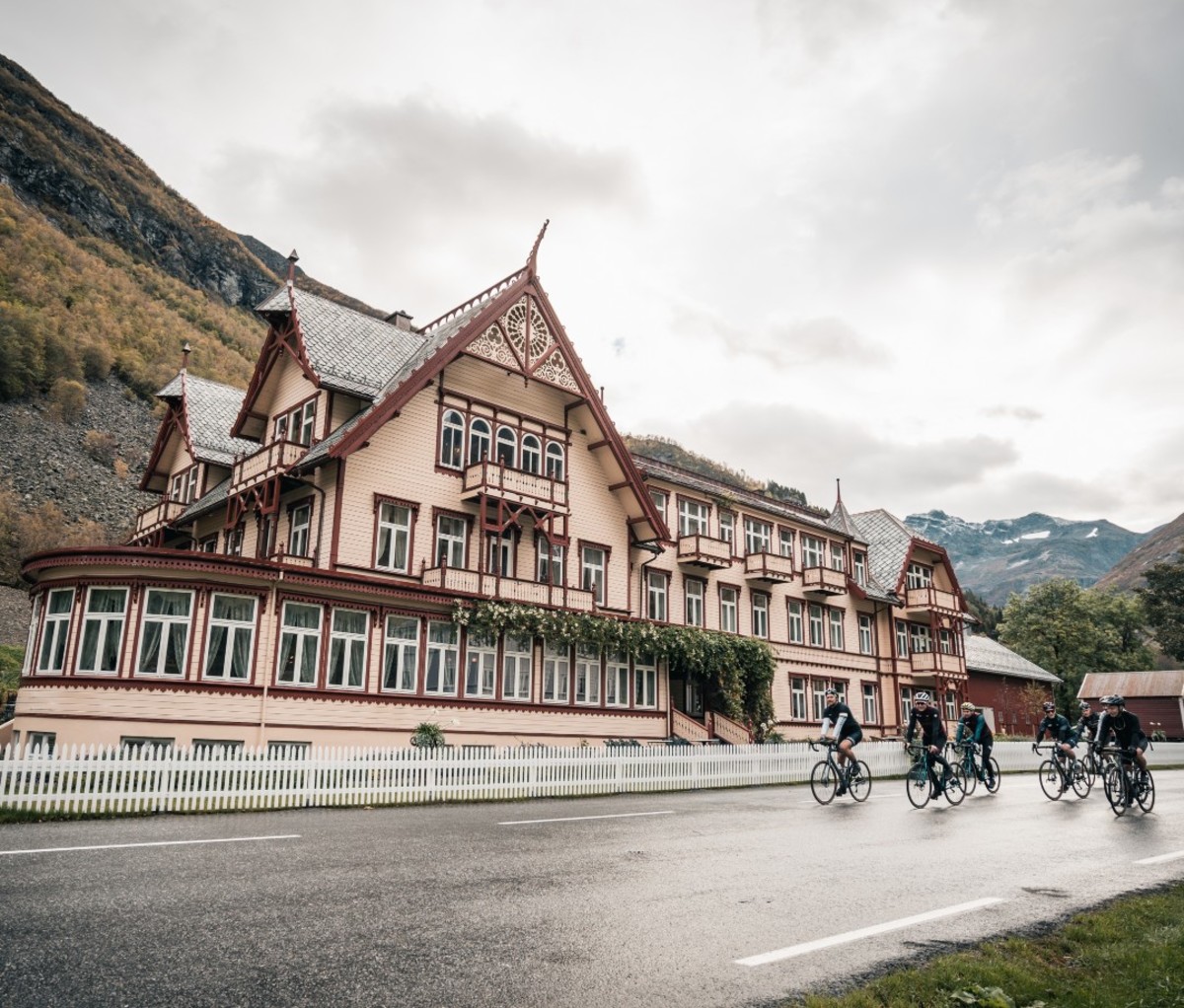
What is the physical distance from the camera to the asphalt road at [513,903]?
530 centimetres

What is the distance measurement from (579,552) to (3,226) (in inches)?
3627

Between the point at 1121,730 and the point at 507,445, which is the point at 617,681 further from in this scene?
the point at 1121,730

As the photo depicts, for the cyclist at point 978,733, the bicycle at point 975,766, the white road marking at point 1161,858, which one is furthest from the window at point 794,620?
the white road marking at point 1161,858

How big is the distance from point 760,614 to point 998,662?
29902mm

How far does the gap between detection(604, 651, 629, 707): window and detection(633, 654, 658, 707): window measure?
0.44 metres

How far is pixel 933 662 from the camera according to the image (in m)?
45.8

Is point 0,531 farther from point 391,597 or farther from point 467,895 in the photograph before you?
point 467,895

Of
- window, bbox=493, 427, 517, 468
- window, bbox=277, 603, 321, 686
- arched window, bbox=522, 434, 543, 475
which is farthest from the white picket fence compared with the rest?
arched window, bbox=522, 434, 543, 475

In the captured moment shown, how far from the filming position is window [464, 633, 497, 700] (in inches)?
1079

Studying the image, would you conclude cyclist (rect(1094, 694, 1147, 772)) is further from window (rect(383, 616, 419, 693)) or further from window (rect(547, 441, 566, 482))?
window (rect(547, 441, 566, 482))

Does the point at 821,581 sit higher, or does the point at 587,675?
the point at 821,581

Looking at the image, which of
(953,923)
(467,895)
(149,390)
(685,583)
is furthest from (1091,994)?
(149,390)

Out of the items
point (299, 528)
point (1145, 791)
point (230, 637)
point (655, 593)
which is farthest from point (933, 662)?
point (230, 637)

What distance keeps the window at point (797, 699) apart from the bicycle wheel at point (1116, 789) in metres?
23.7
